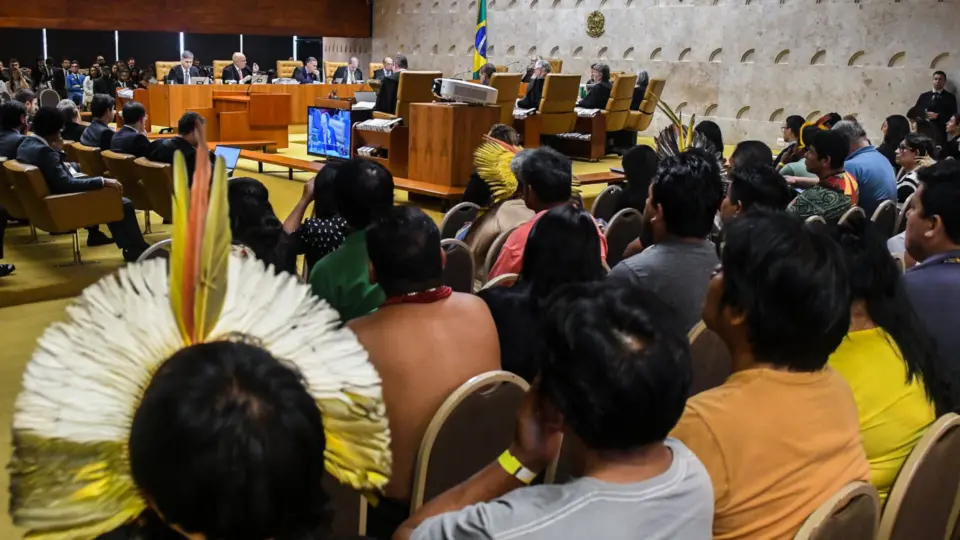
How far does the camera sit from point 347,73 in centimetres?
1494

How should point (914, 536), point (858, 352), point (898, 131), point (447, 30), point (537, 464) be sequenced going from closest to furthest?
point (537, 464) → point (914, 536) → point (858, 352) → point (898, 131) → point (447, 30)

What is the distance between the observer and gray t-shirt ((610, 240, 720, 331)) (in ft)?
8.52

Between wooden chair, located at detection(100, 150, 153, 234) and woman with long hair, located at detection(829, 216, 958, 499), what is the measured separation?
5051 mm

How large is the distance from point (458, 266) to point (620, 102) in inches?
317

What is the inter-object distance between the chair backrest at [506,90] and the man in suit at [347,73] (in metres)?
6.15

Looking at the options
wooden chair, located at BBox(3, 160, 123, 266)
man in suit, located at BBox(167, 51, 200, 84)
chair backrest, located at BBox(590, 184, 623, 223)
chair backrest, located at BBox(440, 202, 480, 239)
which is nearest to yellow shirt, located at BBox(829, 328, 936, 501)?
chair backrest, located at BBox(440, 202, 480, 239)

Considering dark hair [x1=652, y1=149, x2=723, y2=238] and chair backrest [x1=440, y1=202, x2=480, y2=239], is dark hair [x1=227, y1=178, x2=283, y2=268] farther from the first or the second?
chair backrest [x1=440, y1=202, x2=480, y2=239]

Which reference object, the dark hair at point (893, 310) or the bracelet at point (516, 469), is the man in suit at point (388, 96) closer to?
the dark hair at point (893, 310)

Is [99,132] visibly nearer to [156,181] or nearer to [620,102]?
[156,181]

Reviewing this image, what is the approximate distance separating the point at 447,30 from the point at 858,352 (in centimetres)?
1539

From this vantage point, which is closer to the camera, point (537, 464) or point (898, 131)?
point (537, 464)

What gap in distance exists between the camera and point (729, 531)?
4.59 ft

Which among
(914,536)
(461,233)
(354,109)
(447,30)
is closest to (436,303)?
(914,536)

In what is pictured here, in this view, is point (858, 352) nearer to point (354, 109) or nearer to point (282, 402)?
point (282, 402)
